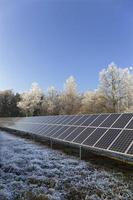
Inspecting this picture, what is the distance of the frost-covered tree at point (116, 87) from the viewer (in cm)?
3434

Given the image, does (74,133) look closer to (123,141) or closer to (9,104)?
(123,141)

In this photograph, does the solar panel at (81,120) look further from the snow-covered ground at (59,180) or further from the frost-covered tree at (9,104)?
the frost-covered tree at (9,104)

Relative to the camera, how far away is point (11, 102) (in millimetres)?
61312

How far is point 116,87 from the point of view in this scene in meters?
35.3

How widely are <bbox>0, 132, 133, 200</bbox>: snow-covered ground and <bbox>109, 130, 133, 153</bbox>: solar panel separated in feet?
2.37

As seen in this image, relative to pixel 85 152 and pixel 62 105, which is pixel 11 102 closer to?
pixel 62 105

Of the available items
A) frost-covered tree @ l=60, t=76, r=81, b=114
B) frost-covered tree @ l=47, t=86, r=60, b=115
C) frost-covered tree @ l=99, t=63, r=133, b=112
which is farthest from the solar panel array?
frost-covered tree @ l=47, t=86, r=60, b=115

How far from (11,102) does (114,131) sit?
2146 inches

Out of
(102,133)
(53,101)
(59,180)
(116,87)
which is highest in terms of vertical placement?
(116,87)

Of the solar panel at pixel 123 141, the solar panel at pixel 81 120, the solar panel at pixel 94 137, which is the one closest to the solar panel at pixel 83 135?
the solar panel at pixel 94 137

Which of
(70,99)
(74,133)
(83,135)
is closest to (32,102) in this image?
(70,99)

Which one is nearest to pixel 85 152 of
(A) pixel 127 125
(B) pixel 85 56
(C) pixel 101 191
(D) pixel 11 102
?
(A) pixel 127 125

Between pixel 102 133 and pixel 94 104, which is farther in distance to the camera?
pixel 94 104

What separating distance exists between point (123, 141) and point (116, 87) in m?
28.0
